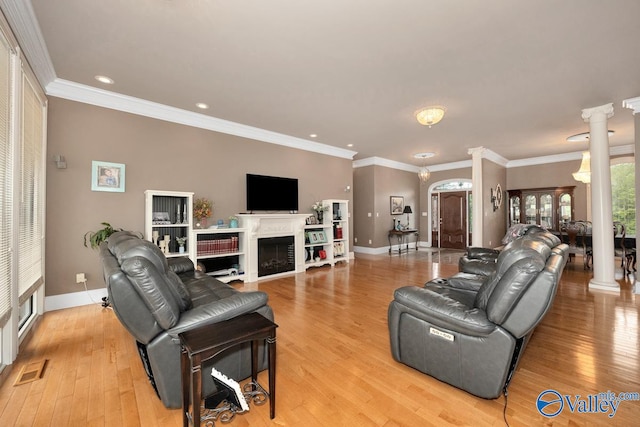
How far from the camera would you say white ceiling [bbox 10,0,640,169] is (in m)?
2.27

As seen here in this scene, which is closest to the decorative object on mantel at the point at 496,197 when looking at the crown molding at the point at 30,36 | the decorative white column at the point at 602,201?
the decorative white column at the point at 602,201

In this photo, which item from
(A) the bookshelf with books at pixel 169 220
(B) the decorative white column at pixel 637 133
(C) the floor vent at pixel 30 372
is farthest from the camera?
(B) the decorative white column at pixel 637 133

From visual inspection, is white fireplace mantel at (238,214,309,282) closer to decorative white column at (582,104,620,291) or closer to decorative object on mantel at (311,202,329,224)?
decorative object on mantel at (311,202,329,224)

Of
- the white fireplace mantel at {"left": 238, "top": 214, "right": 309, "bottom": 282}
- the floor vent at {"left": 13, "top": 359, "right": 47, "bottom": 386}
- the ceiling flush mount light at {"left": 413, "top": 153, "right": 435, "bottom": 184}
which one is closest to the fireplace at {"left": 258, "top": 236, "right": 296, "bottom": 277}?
the white fireplace mantel at {"left": 238, "top": 214, "right": 309, "bottom": 282}

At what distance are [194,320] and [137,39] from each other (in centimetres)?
275

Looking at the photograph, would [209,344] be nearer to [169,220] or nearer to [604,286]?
[169,220]

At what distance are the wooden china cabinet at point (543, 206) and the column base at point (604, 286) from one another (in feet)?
13.3

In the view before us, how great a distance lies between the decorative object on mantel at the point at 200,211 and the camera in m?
A: 4.49

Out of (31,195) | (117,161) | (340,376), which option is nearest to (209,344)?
(340,376)

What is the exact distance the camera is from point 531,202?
834 centimetres

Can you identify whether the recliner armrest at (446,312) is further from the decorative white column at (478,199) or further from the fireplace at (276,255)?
the decorative white column at (478,199)

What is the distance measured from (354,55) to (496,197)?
7.29m

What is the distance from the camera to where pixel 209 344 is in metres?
1.38

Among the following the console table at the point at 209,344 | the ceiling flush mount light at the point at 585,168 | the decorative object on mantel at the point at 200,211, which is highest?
the ceiling flush mount light at the point at 585,168
